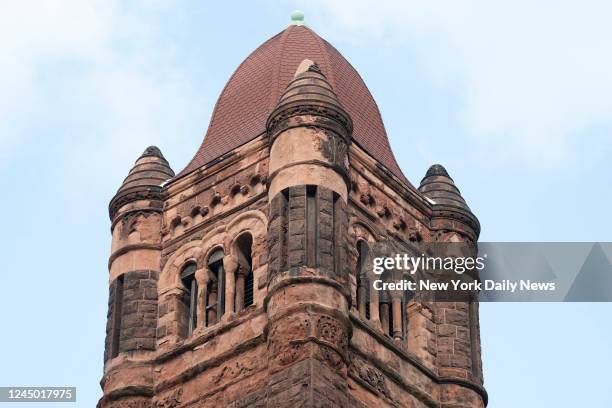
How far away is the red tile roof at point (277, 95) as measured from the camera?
164 feet

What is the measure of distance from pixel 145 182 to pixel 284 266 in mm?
6288

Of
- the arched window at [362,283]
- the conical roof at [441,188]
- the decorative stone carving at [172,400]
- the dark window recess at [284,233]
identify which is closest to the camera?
the dark window recess at [284,233]

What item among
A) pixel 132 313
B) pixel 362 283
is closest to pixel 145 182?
pixel 132 313

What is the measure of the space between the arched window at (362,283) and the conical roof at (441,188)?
3644 mm

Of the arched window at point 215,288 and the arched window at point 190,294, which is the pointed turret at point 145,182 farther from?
the arched window at point 215,288

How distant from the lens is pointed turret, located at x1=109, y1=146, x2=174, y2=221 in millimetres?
49156

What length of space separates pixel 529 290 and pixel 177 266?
24.6ft

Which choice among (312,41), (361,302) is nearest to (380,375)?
(361,302)

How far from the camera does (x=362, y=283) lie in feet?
153

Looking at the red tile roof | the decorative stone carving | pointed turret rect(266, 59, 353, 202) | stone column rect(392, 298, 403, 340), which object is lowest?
the decorative stone carving

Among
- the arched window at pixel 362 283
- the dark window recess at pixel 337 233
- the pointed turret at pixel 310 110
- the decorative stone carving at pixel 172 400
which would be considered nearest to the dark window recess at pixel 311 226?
the dark window recess at pixel 337 233

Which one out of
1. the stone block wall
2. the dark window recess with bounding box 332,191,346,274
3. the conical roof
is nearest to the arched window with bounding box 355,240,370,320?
the dark window recess with bounding box 332,191,346,274

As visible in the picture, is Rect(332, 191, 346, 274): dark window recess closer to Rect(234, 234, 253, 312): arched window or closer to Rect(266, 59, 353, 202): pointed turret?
Rect(266, 59, 353, 202): pointed turret

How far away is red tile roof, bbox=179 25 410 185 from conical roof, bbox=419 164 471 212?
0.91 m
